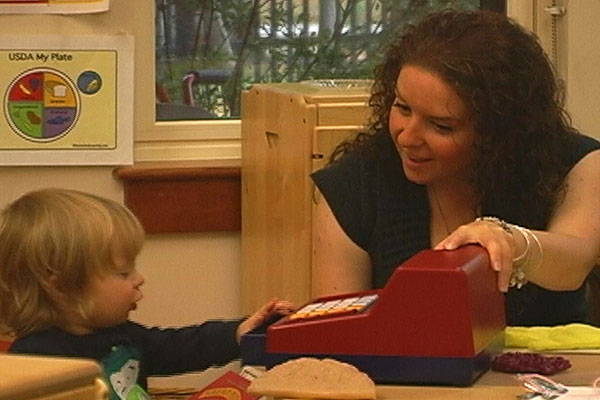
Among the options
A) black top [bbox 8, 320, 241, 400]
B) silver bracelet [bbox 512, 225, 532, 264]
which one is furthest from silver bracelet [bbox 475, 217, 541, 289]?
black top [bbox 8, 320, 241, 400]

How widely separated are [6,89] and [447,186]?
136 centimetres

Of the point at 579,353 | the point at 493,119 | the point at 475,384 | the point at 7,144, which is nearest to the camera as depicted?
the point at 475,384

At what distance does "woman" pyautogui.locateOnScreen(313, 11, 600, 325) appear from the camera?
71.1 inches

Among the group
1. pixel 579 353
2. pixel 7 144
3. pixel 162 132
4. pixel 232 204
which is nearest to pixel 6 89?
pixel 7 144

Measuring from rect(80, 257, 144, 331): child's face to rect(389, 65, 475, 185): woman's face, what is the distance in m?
0.44

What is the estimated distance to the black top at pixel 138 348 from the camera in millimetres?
1785

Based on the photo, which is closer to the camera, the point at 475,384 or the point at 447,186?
the point at 475,384

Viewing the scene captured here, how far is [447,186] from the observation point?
6.26 ft

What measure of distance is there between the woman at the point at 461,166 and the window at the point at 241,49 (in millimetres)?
1139

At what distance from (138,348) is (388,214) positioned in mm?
424

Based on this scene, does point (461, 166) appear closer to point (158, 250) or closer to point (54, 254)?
point (54, 254)

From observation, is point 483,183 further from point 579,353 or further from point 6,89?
point 6,89

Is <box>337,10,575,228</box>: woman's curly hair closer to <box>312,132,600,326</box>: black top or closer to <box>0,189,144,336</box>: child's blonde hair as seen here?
<box>312,132,600,326</box>: black top

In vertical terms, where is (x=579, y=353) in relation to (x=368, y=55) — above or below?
below
